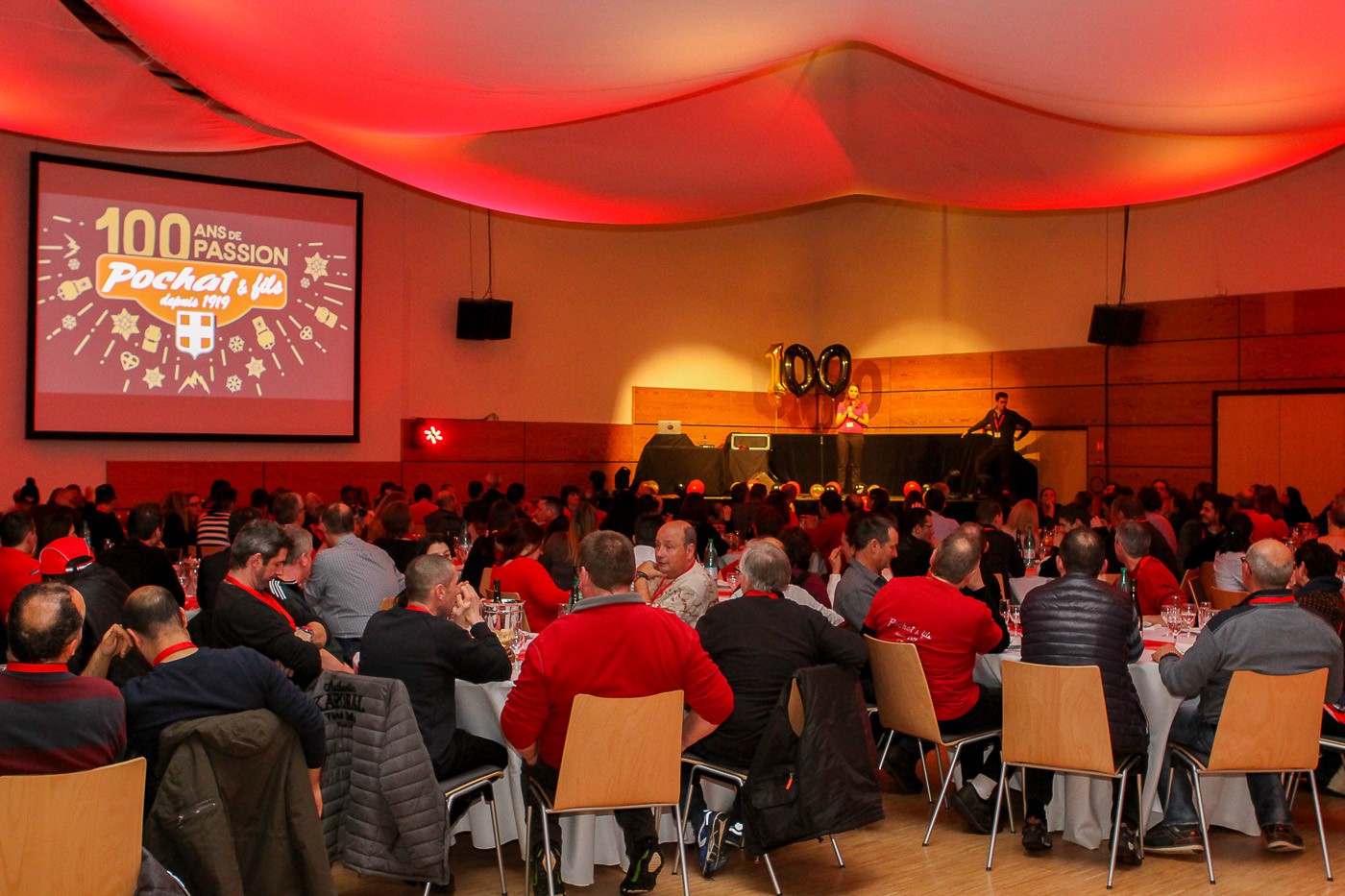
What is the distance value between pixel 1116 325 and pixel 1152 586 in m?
10.0

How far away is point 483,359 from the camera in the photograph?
16.1m

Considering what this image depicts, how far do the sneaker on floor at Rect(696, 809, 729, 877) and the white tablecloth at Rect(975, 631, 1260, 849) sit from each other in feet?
4.04

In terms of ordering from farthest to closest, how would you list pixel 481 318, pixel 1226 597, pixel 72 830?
1. pixel 481 318
2. pixel 1226 597
3. pixel 72 830

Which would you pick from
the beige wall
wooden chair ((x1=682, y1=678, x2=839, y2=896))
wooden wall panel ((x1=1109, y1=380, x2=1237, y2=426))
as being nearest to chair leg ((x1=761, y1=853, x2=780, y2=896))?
wooden chair ((x1=682, y1=678, x2=839, y2=896))

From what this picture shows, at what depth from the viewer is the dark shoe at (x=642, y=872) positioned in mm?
4332

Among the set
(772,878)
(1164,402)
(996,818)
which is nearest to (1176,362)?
(1164,402)

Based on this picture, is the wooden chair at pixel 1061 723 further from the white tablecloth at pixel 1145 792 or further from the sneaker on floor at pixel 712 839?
the sneaker on floor at pixel 712 839

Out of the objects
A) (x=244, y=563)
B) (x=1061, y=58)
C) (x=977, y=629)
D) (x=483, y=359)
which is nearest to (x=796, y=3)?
(x=1061, y=58)

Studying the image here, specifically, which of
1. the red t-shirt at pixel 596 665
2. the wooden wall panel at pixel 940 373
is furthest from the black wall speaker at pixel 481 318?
the red t-shirt at pixel 596 665

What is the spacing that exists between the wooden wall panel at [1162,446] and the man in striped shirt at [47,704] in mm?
14321

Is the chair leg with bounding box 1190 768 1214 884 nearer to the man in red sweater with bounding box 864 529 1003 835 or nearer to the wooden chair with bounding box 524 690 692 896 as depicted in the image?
the man in red sweater with bounding box 864 529 1003 835

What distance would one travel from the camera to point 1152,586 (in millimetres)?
6383

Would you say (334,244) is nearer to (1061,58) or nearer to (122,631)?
(1061,58)

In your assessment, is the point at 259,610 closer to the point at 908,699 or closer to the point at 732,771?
the point at 732,771
